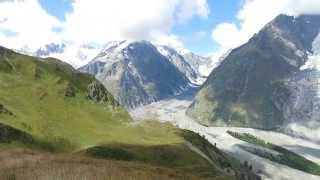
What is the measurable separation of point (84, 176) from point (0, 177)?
3806 mm

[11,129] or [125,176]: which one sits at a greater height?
[11,129]

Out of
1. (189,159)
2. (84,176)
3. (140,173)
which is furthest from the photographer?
(189,159)

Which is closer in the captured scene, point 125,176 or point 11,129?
point 125,176

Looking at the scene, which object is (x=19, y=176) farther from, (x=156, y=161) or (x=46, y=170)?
(x=156, y=161)

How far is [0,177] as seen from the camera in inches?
1098

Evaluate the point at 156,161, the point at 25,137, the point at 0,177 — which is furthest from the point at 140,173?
the point at 25,137

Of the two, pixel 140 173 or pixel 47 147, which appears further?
pixel 47 147

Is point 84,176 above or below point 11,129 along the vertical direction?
below

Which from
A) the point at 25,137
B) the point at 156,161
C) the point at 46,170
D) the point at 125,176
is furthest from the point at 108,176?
the point at 25,137

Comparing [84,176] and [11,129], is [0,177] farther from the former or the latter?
[11,129]

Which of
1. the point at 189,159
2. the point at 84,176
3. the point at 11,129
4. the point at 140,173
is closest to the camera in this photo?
the point at 84,176

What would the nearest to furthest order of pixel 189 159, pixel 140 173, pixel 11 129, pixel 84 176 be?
pixel 84 176
pixel 140 173
pixel 11 129
pixel 189 159

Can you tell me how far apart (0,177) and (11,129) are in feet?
496

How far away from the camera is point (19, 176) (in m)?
28.5
